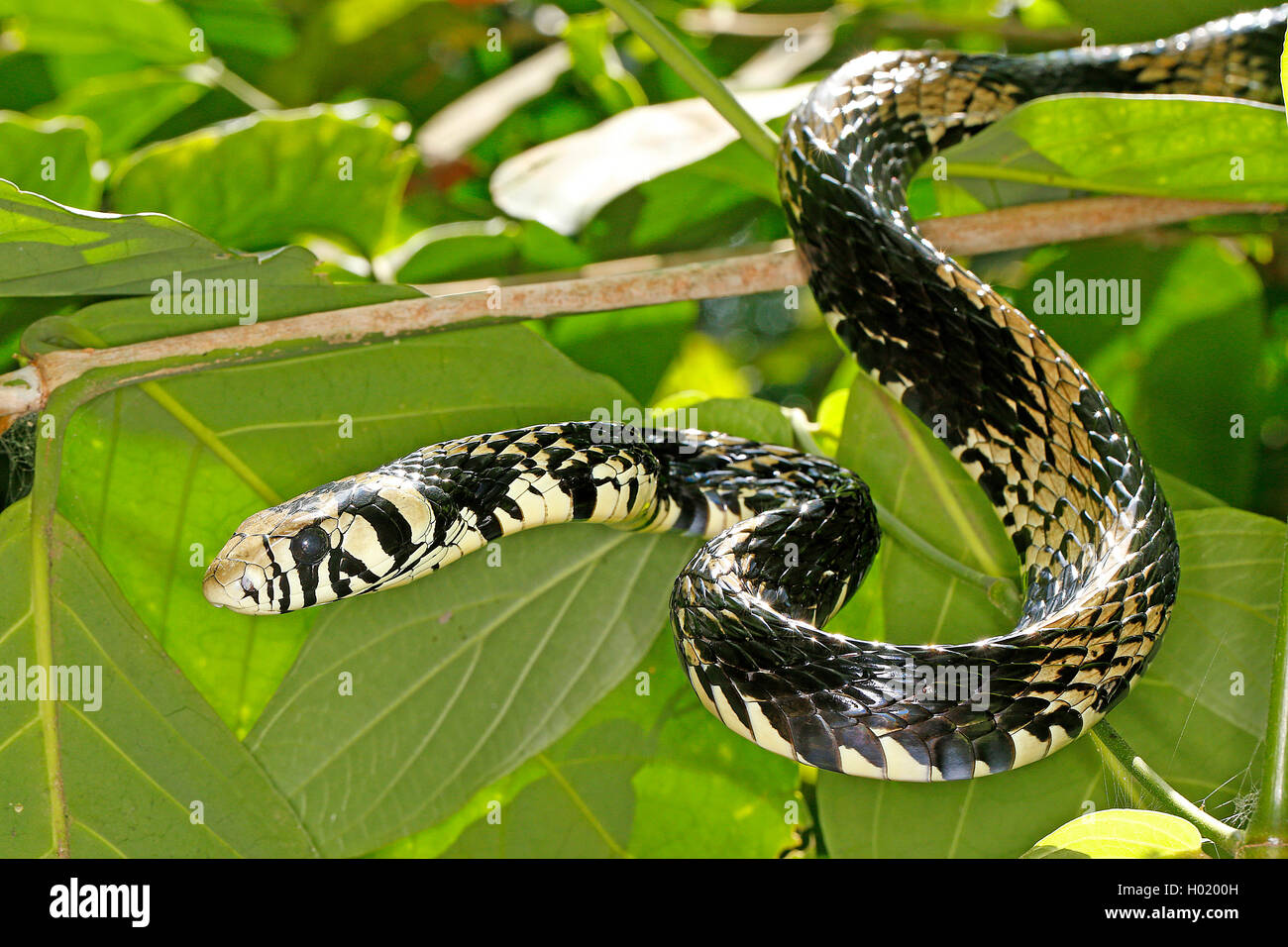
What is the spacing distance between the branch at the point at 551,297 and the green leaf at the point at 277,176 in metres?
0.30

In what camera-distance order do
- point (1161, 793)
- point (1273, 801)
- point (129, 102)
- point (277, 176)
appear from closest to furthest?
point (1273, 801)
point (1161, 793)
point (277, 176)
point (129, 102)

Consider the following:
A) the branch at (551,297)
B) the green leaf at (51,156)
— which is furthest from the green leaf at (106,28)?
the branch at (551,297)

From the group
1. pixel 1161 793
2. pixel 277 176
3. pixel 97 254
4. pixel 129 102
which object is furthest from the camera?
pixel 129 102

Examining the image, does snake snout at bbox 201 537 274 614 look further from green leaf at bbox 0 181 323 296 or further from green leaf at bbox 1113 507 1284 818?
green leaf at bbox 1113 507 1284 818

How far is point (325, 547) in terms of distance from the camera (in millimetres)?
1200

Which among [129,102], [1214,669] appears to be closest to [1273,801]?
[1214,669]

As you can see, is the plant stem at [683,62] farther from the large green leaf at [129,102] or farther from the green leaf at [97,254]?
the large green leaf at [129,102]

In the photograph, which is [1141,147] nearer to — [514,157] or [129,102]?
[514,157]

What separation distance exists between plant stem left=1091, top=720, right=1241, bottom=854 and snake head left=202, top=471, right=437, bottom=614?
0.91 meters

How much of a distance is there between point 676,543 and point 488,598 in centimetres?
30

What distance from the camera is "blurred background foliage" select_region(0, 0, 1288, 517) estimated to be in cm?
160

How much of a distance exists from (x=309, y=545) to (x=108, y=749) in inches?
13.2

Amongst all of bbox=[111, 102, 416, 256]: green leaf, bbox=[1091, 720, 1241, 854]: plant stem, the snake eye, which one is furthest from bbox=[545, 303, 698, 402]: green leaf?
bbox=[1091, 720, 1241, 854]: plant stem
